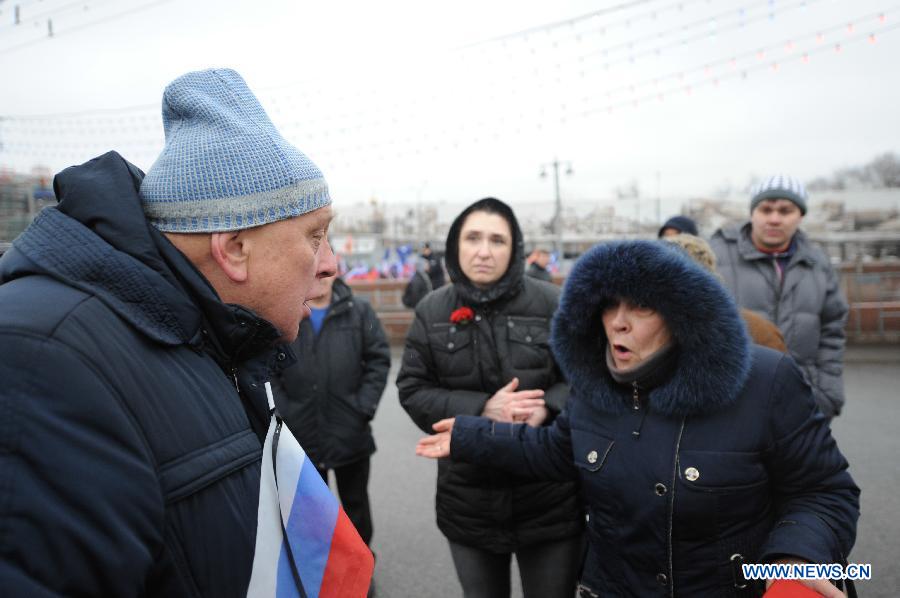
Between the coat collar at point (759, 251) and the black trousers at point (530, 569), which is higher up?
the coat collar at point (759, 251)

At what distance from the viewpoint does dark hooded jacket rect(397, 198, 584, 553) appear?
2.83 metres

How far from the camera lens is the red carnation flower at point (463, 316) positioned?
3043mm

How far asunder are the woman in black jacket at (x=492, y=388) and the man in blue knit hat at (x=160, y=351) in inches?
61.0

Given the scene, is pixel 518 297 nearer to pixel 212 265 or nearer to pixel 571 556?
pixel 571 556

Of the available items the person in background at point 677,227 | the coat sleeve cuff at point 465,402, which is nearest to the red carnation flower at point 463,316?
the coat sleeve cuff at point 465,402

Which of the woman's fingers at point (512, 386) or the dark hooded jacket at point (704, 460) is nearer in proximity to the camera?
the dark hooded jacket at point (704, 460)

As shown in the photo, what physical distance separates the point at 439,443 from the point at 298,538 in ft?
4.54

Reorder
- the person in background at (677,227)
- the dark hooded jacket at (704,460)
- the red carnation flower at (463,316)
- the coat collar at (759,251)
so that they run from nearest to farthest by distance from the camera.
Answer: the dark hooded jacket at (704,460) < the red carnation flower at (463,316) < the coat collar at (759,251) < the person in background at (677,227)

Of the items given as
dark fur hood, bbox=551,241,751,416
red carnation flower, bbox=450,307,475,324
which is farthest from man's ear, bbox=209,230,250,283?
red carnation flower, bbox=450,307,475,324

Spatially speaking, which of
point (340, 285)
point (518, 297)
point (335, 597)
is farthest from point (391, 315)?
point (335, 597)

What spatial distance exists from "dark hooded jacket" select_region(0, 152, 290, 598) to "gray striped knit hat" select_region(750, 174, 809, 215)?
11.7 ft

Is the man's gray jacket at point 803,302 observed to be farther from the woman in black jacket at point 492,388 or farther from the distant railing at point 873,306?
the distant railing at point 873,306

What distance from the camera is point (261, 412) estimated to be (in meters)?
1.36

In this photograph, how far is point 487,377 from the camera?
3.02 meters
